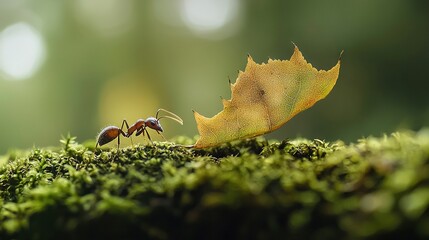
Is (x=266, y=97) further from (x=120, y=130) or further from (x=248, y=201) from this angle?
(x=120, y=130)

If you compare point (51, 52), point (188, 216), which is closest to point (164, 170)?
point (188, 216)

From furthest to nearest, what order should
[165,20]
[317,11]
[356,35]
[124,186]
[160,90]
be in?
[165,20], [160,90], [317,11], [356,35], [124,186]

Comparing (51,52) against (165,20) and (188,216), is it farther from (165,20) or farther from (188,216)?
(188,216)

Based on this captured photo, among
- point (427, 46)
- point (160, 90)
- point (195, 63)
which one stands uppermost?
point (195, 63)

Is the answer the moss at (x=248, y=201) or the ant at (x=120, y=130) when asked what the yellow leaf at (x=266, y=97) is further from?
the ant at (x=120, y=130)

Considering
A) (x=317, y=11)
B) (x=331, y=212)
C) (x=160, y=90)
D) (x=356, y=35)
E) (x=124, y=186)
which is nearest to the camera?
(x=331, y=212)

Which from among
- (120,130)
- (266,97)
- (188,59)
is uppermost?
(188,59)

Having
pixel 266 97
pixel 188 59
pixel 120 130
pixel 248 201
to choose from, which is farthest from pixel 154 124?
pixel 188 59
